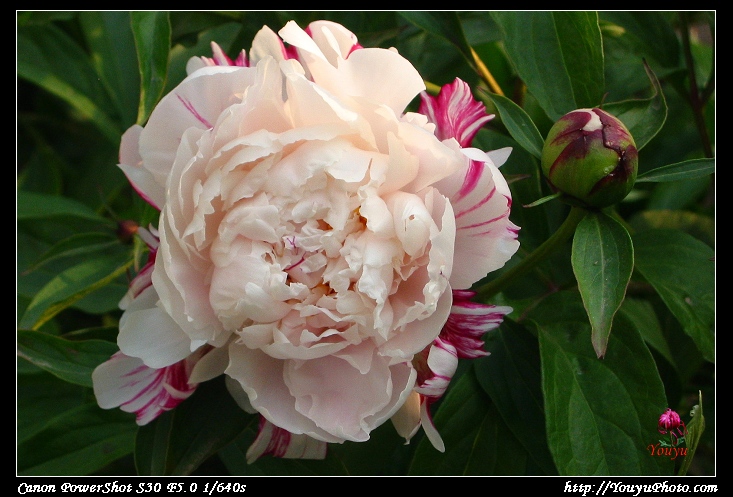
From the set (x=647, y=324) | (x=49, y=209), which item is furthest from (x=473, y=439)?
(x=49, y=209)

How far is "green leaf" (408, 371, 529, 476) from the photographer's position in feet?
2.74

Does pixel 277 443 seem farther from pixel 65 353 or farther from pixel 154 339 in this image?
pixel 65 353

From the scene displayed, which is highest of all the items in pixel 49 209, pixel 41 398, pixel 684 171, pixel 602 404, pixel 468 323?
pixel 684 171

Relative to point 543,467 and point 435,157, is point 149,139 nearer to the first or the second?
point 435,157

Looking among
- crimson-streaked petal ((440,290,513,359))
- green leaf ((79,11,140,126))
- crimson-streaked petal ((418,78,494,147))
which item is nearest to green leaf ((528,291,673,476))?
crimson-streaked petal ((440,290,513,359))

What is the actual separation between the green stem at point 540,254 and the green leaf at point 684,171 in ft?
0.23

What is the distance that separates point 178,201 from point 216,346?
0.45ft

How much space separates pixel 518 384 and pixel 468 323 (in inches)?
7.1

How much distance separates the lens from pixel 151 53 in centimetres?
80

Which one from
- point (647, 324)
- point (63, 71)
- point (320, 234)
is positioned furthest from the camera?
point (63, 71)

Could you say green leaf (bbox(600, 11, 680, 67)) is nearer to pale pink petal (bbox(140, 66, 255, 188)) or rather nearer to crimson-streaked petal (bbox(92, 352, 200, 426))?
pale pink petal (bbox(140, 66, 255, 188))

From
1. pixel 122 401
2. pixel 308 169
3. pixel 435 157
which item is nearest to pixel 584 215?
pixel 435 157

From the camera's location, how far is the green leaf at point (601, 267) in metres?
0.64

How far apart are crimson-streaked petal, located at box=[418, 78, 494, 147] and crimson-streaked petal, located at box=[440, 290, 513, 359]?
0.15m
